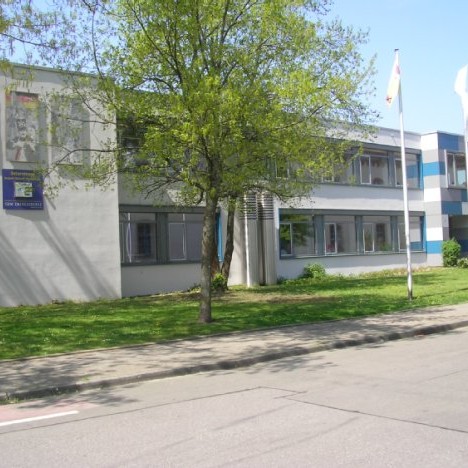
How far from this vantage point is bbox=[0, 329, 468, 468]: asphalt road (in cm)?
513

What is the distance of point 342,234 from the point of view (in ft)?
101

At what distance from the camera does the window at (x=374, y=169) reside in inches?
1257

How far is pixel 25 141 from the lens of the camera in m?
19.3

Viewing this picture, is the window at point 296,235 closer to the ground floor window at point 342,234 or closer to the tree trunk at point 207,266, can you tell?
the ground floor window at point 342,234

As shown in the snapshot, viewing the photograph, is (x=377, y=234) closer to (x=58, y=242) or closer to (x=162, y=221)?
(x=162, y=221)

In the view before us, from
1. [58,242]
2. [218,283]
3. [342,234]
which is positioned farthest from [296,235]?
[58,242]

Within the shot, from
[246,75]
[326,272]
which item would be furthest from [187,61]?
[326,272]

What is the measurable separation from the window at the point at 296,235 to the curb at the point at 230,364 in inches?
570

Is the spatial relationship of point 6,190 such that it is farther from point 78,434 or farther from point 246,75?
point 78,434

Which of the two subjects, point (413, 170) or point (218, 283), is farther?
point (413, 170)

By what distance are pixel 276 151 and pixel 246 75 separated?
1.76 metres

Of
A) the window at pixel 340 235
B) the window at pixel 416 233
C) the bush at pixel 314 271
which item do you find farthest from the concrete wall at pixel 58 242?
the window at pixel 416 233

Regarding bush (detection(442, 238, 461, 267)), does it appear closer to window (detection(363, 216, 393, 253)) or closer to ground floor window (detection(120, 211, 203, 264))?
window (detection(363, 216, 393, 253))

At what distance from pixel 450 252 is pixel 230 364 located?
26791 mm
